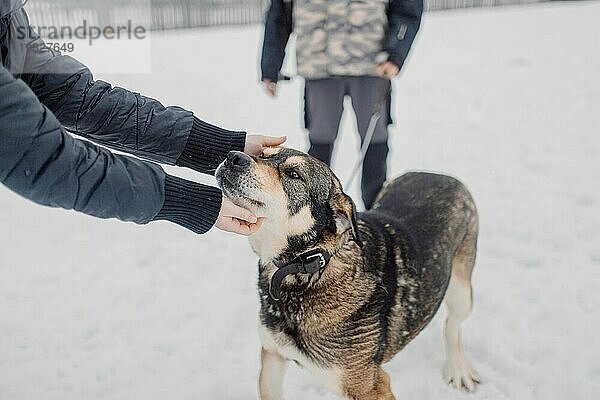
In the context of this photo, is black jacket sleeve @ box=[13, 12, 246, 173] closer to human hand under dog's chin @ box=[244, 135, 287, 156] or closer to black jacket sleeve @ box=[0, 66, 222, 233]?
human hand under dog's chin @ box=[244, 135, 287, 156]

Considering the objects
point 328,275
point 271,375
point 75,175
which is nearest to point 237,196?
point 328,275

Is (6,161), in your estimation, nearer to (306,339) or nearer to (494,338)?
(306,339)

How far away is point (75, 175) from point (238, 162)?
1.99 feet

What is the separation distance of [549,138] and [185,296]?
12.4 feet

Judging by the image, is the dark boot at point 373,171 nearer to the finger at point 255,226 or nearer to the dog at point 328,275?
the dog at point 328,275

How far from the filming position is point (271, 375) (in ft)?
7.97

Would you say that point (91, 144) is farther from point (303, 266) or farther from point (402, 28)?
point (402, 28)

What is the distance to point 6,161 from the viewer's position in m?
1.52

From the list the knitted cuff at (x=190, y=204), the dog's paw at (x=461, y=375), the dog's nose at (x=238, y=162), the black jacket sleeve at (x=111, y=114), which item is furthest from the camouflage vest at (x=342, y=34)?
the knitted cuff at (x=190, y=204)

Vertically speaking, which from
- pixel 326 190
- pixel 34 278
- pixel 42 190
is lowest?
pixel 34 278

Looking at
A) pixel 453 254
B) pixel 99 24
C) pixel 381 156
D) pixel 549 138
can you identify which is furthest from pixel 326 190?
pixel 99 24

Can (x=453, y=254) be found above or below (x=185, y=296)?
above

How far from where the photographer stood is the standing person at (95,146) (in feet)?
5.02

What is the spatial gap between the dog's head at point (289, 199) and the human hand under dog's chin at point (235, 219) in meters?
0.11
